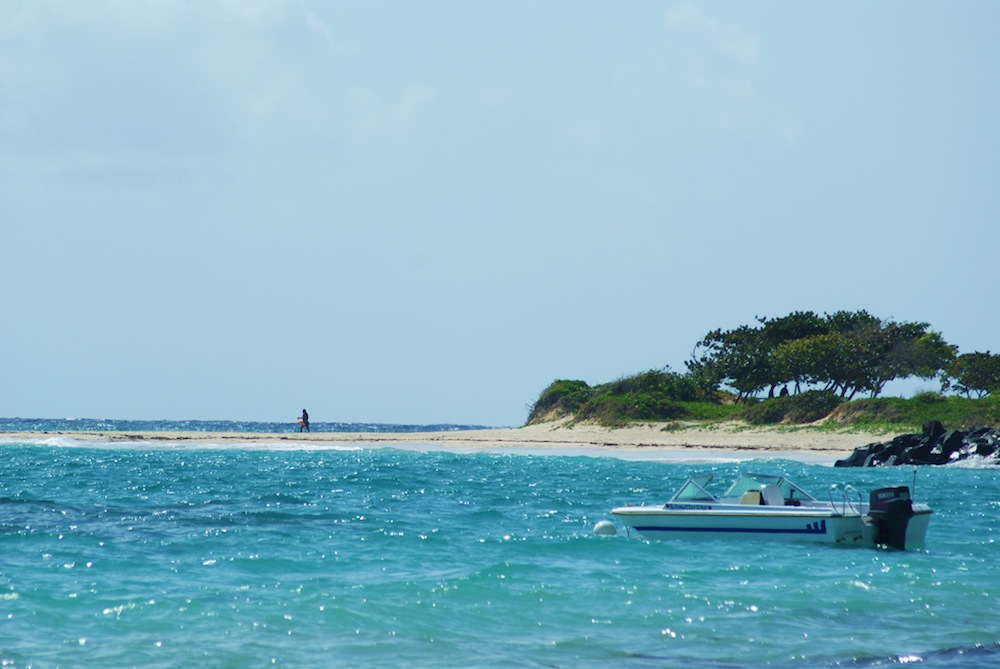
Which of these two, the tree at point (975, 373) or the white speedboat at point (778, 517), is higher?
the tree at point (975, 373)

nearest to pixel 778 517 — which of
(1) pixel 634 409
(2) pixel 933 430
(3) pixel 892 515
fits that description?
(3) pixel 892 515

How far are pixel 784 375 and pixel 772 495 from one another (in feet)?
175

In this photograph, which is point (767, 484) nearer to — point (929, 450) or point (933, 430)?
point (929, 450)

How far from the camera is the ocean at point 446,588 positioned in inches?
508

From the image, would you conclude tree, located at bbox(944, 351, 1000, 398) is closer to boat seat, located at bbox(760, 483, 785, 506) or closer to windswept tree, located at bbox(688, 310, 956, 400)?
windswept tree, located at bbox(688, 310, 956, 400)

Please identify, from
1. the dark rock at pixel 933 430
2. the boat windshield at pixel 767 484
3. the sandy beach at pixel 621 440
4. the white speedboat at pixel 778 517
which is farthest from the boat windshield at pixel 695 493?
A: the dark rock at pixel 933 430

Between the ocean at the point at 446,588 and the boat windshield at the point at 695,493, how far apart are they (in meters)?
1.02

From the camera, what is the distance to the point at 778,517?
21578mm

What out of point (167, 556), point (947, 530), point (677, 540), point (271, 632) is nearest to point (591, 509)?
point (677, 540)

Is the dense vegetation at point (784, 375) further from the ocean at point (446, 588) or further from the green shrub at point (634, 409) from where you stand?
the ocean at point (446, 588)

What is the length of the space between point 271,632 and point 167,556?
6.38 m

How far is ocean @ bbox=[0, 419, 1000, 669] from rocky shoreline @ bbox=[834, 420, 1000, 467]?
16617 mm

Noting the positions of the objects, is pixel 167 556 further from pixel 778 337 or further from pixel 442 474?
pixel 778 337

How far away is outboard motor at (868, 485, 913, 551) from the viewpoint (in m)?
21.2
